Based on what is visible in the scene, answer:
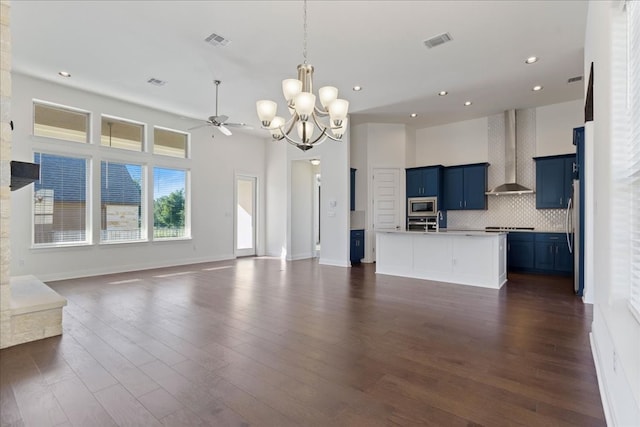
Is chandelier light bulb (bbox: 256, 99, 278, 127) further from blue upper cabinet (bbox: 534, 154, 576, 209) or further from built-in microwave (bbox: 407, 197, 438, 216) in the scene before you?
blue upper cabinet (bbox: 534, 154, 576, 209)

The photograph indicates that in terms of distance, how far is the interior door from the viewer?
7.97 m

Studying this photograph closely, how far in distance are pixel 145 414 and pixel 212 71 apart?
4920 millimetres

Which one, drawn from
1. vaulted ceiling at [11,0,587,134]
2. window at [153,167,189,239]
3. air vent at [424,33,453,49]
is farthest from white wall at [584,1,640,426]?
window at [153,167,189,239]

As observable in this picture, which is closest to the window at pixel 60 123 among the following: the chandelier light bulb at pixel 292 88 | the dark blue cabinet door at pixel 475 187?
the chandelier light bulb at pixel 292 88

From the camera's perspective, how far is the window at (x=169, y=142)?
7.28 meters

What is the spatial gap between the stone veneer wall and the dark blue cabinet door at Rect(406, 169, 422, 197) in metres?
7.26

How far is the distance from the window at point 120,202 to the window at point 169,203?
31 cm

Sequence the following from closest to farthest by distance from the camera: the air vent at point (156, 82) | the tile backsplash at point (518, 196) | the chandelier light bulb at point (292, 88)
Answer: the chandelier light bulb at point (292, 88) → the air vent at point (156, 82) → the tile backsplash at point (518, 196)

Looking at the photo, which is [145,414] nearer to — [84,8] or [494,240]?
[84,8]

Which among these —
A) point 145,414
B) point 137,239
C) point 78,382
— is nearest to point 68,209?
point 137,239

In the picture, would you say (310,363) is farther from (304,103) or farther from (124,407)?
(304,103)

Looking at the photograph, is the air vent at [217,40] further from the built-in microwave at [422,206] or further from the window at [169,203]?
the built-in microwave at [422,206]

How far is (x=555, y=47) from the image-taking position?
4379 millimetres

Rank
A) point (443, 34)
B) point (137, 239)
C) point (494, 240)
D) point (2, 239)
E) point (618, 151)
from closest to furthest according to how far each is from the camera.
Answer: point (618, 151), point (2, 239), point (443, 34), point (494, 240), point (137, 239)
